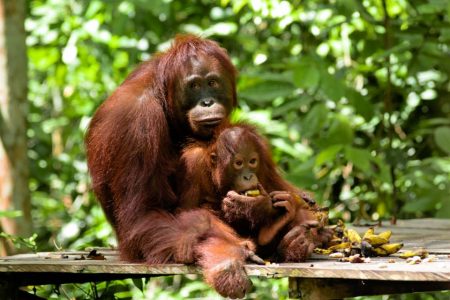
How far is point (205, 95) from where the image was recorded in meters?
3.90

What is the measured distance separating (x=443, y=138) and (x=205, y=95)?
6.57 ft

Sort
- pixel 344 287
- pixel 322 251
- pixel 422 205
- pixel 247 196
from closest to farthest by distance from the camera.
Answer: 1. pixel 344 287
2. pixel 247 196
3. pixel 322 251
4. pixel 422 205

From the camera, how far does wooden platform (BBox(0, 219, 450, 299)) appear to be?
3006mm

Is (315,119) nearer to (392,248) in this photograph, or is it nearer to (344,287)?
(392,248)

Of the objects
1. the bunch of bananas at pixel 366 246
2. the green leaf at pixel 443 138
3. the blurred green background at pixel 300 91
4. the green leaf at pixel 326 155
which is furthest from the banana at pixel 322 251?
the green leaf at pixel 443 138

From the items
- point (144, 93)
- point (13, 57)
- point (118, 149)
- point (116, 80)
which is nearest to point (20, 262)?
point (118, 149)

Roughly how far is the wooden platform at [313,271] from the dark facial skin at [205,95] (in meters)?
0.68

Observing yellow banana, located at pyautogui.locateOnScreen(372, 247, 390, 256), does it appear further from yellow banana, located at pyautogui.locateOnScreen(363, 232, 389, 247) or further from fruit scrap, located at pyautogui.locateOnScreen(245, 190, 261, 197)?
fruit scrap, located at pyautogui.locateOnScreen(245, 190, 261, 197)

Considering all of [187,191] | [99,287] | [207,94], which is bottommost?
[99,287]

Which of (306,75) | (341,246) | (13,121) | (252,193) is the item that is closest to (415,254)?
(341,246)

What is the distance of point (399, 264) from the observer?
3266 millimetres

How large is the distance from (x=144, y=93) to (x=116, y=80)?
127 inches

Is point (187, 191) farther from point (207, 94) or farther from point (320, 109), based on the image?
point (320, 109)

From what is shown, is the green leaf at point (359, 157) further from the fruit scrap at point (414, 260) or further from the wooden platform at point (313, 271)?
the fruit scrap at point (414, 260)
